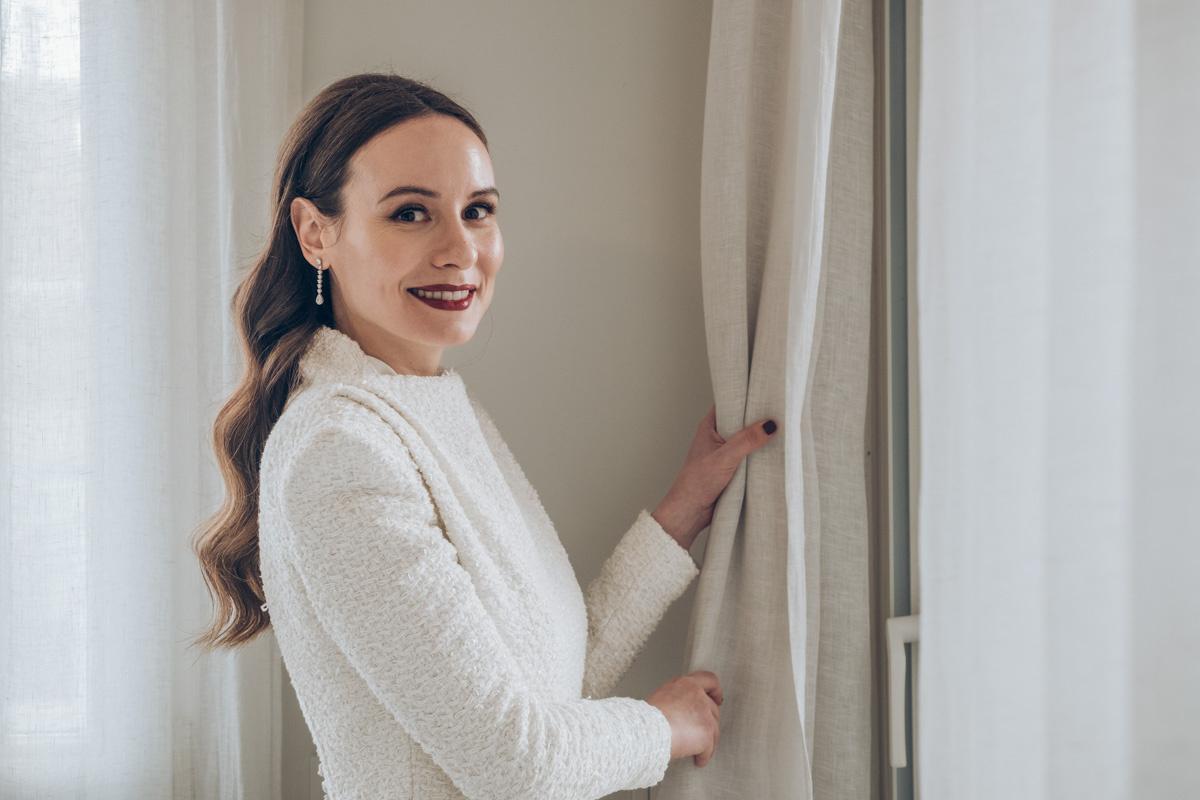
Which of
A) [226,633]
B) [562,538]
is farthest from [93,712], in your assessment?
[562,538]

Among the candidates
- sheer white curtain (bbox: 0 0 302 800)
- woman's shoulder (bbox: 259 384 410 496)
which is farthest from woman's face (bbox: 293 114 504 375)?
sheer white curtain (bbox: 0 0 302 800)

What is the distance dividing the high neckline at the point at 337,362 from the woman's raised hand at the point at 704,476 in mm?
402

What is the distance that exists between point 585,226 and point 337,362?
56cm

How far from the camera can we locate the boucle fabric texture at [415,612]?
0.89m

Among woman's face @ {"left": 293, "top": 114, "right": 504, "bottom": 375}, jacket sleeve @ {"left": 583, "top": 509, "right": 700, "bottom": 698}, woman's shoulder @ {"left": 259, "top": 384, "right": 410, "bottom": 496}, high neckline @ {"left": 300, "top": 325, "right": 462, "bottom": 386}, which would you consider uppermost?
woman's face @ {"left": 293, "top": 114, "right": 504, "bottom": 375}

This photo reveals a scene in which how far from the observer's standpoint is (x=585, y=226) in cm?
149

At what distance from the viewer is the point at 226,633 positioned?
4.03 ft

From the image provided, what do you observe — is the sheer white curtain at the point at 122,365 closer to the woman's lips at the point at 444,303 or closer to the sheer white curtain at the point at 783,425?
the woman's lips at the point at 444,303

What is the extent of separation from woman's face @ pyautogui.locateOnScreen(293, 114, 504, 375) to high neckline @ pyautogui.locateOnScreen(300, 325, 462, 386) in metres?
0.04

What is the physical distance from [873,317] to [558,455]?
0.52 m

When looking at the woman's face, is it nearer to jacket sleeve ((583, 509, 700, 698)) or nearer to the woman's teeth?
the woman's teeth

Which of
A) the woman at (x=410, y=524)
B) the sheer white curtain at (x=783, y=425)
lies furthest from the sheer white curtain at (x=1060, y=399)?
the woman at (x=410, y=524)

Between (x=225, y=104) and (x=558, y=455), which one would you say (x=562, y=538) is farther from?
(x=225, y=104)

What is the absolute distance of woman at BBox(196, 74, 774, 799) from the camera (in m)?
0.89
